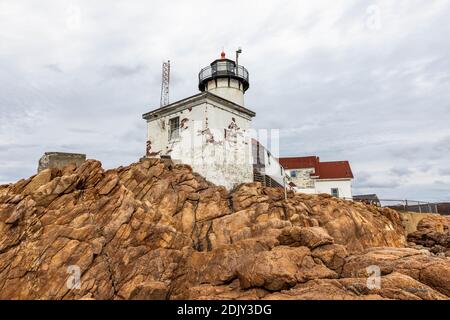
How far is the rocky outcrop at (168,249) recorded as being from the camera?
10.7 metres

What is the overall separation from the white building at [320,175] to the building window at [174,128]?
23.4 m

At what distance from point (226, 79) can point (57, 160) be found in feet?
57.9

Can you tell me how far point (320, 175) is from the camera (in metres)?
42.1

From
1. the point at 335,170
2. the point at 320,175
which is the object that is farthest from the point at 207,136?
the point at 335,170

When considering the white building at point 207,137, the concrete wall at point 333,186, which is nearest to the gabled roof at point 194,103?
the white building at point 207,137

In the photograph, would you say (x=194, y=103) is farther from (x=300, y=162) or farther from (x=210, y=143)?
(x=300, y=162)

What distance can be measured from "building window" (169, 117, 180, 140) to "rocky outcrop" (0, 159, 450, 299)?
4.73 meters

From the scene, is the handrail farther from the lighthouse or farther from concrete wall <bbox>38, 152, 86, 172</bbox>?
concrete wall <bbox>38, 152, 86, 172</bbox>

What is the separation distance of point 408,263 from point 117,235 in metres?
12.8

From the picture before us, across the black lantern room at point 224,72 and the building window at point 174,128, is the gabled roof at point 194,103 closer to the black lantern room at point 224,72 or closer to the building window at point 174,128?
the building window at point 174,128
